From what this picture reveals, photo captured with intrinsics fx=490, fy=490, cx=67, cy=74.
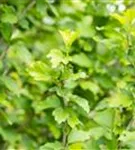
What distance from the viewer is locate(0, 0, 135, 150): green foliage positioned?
198 centimetres

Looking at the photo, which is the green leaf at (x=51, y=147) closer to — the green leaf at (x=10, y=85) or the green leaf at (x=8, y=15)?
the green leaf at (x=10, y=85)

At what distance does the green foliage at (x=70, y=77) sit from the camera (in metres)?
1.98

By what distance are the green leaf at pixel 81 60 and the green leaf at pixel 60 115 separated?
377 mm

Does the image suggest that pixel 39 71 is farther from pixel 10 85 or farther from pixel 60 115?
pixel 10 85

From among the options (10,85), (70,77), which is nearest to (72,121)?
(70,77)

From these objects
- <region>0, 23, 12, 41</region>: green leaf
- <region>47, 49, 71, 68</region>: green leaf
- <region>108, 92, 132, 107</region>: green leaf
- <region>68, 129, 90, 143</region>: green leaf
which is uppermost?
<region>0, 23, 12, 41</region>: green leaf

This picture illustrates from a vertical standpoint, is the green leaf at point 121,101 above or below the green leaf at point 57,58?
below

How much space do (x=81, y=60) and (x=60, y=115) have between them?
47 cm

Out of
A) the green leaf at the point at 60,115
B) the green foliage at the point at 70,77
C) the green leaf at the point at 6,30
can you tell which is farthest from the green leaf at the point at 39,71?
the green leaf at the point at 6,30

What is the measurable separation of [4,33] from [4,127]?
47 cm

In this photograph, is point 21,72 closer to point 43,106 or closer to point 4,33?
point 4,33

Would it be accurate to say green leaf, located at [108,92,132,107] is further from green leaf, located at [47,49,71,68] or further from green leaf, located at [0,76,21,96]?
green leaf, located at [0,76,21,96]

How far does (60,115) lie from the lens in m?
1.94

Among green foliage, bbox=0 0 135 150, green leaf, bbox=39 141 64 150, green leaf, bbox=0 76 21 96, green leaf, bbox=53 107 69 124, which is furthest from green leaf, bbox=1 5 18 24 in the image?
green leaf, bbox=39 141 64 150
